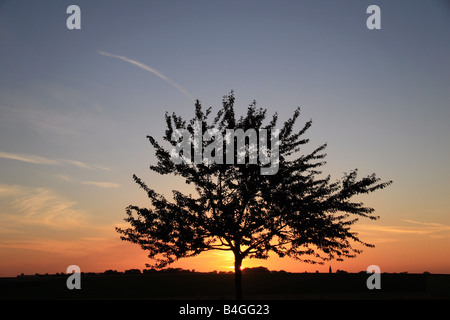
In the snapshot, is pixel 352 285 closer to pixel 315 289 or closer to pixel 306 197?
pixel 315 289

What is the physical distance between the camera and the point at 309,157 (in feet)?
83.2

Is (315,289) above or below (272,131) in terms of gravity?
below

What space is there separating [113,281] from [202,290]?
1578 centimetres

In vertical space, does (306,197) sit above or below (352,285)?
above

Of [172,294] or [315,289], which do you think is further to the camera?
[315,289]

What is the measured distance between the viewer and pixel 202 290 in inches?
1697

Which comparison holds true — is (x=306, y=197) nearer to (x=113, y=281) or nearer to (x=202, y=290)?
(x=202, y=290)

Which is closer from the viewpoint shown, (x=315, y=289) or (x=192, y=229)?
(x=192, y=229)

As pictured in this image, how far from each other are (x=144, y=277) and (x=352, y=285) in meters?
28.0
